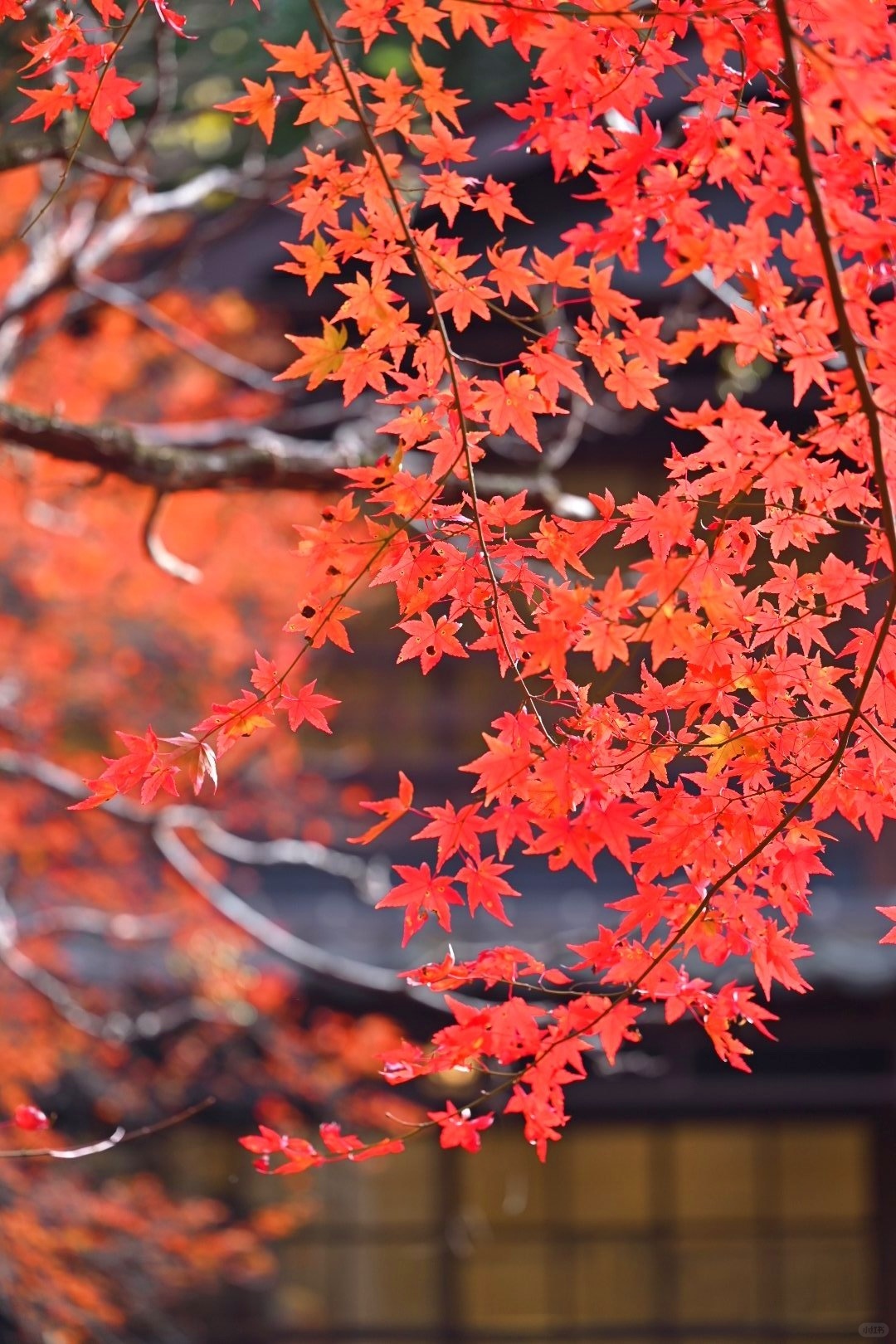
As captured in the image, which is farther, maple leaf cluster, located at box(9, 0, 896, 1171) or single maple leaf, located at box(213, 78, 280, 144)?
single maple leaf, located at box(213, 78, 280, 144)

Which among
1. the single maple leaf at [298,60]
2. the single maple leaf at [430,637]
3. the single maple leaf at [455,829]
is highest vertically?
the single maple leaf at [298,60]

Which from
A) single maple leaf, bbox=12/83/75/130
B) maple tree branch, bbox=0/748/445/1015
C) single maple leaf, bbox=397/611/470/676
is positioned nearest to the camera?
single maple leaf, bbox=397/611/470/676

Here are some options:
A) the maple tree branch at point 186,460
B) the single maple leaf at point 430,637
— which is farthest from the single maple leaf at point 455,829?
the maple tree branch at point 186,460

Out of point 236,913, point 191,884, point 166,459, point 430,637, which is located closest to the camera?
point 430,637

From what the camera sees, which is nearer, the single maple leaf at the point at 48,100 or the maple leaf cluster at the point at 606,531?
the maple leaf cluster at the point at 606,531

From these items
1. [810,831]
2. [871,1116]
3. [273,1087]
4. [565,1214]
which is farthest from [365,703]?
[810,831]

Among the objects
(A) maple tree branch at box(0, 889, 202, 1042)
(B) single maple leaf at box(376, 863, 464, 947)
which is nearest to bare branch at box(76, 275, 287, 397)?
(A) maple tree branch at box(0, 889, 202, 1042)

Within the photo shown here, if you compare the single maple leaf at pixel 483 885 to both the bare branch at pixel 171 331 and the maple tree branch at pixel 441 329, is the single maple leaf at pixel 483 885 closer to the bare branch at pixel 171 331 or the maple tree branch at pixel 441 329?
the maple tree branch at pixel 441 329

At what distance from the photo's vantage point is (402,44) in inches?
383

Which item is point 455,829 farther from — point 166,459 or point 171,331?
point 171,331

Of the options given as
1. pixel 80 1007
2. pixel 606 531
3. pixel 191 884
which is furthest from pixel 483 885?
pixel 80 1007

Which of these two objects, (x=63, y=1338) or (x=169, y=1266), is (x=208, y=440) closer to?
(x=63, y=1338)

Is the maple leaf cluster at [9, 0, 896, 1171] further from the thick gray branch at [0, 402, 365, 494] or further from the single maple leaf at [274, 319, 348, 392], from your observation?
the thick gray branch at [0, 402, 365, 494]

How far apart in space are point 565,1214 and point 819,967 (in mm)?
2563
